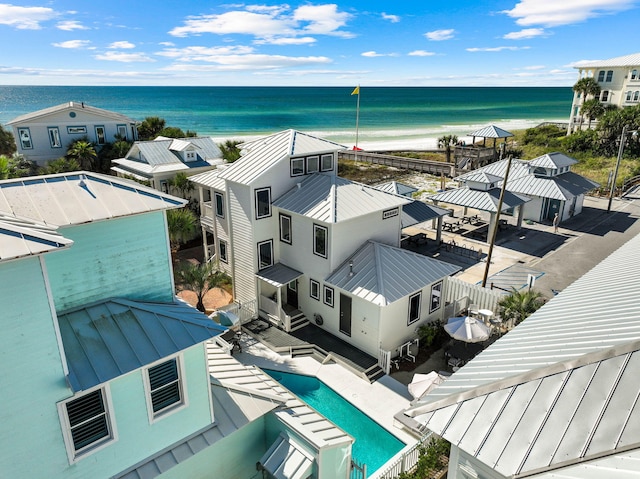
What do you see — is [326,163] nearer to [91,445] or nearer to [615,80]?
[91,445]

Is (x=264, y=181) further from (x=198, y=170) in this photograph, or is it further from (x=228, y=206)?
(x=198, y=170)

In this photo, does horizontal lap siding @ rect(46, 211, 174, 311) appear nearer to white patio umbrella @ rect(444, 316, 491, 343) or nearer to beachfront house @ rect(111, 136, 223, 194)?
white patio umbrella @ rect(444, 316, 491, 343)

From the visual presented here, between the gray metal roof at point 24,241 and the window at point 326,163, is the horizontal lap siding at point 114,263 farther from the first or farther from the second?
the window at point 326,163

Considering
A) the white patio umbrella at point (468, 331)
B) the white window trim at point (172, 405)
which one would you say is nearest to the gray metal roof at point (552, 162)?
the white patio umbrella at point (468, 331)

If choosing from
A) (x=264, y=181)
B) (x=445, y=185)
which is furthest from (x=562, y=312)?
(x=445, y=185)

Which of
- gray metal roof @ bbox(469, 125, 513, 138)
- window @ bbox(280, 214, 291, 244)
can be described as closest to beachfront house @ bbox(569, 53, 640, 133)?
gray metal roof @ bbox(469, 125, 513, 138)

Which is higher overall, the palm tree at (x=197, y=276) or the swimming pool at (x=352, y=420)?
the palm tree at (x=197, y=276)
